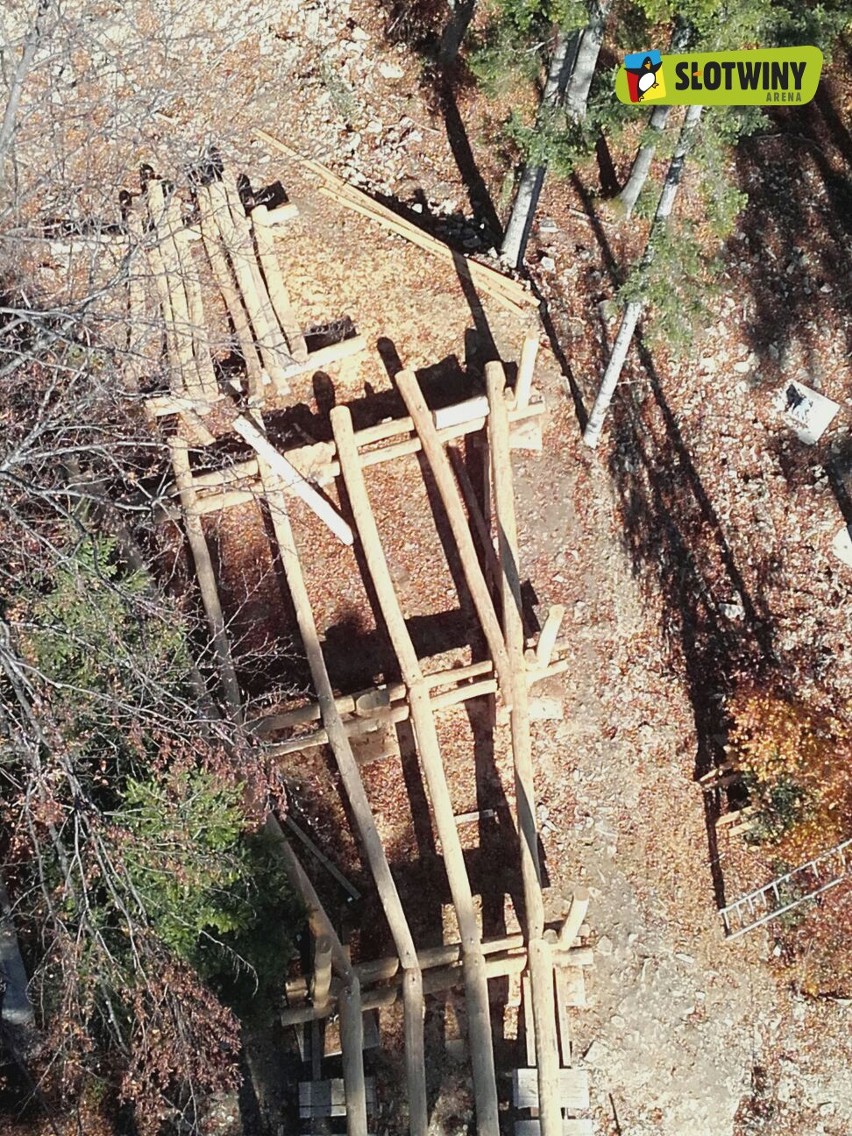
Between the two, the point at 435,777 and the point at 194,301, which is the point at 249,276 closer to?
the point at 194,301

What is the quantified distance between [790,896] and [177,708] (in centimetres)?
603

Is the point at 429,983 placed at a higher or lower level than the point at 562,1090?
higher

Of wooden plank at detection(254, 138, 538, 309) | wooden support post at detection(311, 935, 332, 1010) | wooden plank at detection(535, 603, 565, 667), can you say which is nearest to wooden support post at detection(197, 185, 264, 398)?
wooden plank at detection(254, 138, 538, 309)

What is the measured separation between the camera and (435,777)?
925cm

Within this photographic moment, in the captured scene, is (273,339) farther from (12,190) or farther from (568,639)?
(568,639)

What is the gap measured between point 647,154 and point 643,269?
2469mm

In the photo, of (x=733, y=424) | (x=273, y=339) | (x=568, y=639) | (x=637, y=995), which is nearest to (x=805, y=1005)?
(x=637, y=995)

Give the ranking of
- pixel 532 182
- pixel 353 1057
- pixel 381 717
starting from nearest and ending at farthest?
pixel 353 1057
pixel 381 717
pixel 532 182

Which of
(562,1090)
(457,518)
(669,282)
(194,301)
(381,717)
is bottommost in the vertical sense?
(562,1090)

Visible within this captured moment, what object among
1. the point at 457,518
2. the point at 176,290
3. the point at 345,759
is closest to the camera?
the point at 345,759

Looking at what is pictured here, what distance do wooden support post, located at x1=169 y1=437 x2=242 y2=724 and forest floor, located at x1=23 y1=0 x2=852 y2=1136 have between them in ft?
1.93

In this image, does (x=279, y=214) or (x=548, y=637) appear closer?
(x=548, y=637)

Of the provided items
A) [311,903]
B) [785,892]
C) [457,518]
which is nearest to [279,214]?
[457,518]

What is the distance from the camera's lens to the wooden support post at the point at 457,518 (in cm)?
971
